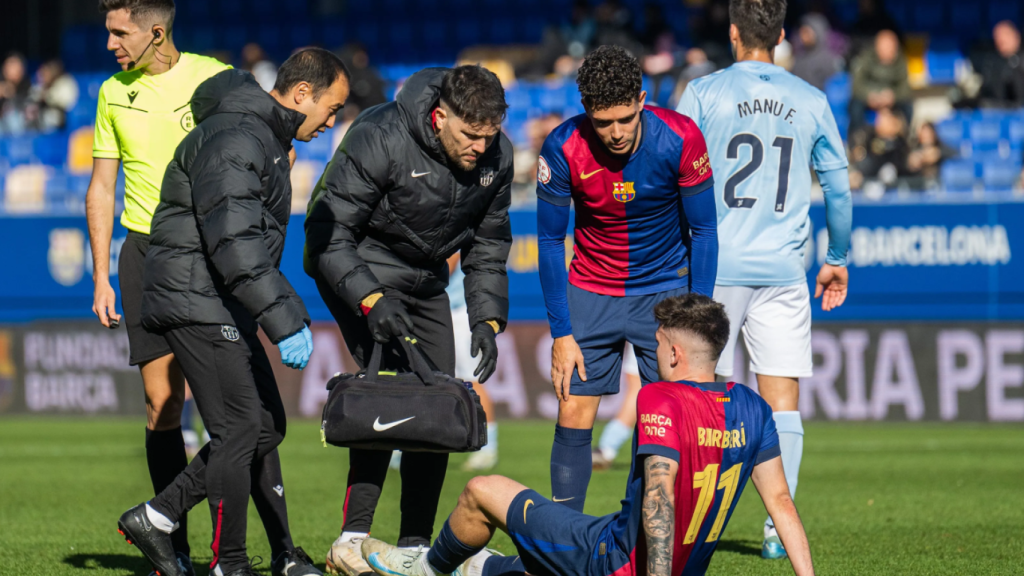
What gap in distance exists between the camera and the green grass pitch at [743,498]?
6004 millimetres

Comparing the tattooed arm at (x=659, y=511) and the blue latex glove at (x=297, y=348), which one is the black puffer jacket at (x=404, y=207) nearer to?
the blue latex glove at (x=297, y=348)

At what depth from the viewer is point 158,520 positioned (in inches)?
200

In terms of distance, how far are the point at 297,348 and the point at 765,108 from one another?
2583 millimetres

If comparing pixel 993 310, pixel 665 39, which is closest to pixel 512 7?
pixel 665 39

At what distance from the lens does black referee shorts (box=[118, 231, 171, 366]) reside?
5598 millimetres

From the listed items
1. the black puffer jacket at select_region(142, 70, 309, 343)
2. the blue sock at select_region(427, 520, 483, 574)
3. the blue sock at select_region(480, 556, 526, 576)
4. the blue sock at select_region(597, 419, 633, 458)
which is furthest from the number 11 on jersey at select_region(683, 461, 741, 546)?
the blue sock at select_region(597, 419, 633, 458)

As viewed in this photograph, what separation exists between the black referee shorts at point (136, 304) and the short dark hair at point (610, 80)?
2106 millimetres

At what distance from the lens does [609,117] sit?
506 centimetres

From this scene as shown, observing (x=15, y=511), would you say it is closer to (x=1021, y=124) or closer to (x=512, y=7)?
(x=1021, y=124)

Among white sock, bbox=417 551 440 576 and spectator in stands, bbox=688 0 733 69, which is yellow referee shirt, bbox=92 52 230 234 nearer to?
white sock, bbox=417 551 440 576

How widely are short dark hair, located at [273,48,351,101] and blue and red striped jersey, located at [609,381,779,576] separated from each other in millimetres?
2006

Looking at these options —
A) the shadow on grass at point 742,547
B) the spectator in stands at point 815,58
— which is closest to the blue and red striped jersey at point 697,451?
the shadow on grass at point 742,547

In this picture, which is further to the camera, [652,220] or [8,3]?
[8,3]

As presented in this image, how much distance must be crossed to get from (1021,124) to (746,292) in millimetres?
11204
